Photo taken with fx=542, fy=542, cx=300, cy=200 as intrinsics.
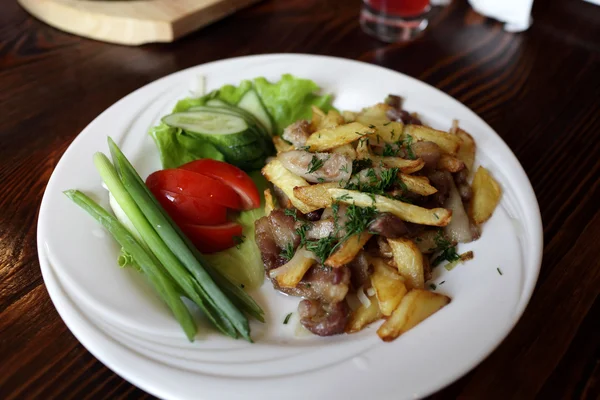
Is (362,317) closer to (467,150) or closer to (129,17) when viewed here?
(467,150)

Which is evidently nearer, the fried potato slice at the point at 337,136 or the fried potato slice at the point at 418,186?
the fried potato slice at the point at 418,186

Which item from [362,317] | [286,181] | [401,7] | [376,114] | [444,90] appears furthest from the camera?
[401,7]

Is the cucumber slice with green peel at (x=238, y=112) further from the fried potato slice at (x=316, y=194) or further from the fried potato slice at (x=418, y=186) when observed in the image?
the fried potato slice at (x=418, y=186)

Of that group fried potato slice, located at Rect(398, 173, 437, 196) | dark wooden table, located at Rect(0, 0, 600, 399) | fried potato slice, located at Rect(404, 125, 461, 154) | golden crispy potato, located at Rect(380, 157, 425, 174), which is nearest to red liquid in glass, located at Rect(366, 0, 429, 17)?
dark wooden table, located at Rect(0, 0, 600, 399)

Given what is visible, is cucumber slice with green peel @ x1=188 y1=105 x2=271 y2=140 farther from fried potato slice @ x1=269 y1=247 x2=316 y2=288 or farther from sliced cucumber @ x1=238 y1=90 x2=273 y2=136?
fried potato slice @ x1=269 y1=247 x2=316 y2=288

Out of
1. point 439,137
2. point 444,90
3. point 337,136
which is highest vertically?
point 337,136

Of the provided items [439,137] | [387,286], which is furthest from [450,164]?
[387,286]

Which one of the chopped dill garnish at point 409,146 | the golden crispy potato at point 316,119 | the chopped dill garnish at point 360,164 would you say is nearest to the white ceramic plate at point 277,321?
the chopped dill garnish at point 409,146
